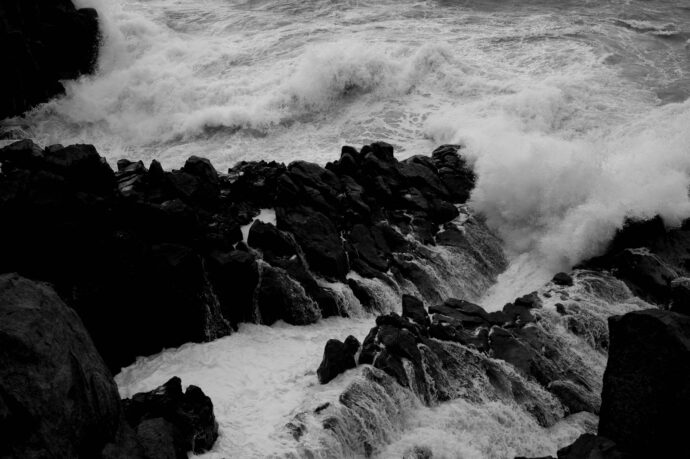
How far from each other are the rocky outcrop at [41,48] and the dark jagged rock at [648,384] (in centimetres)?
2515

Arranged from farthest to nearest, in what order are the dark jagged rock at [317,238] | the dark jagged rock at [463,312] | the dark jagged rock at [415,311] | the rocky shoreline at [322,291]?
the dark jagged rock at [317,238] → the dark jagged rock at [463,312] → the dark jagged rock at [415,311] → the rocky shoreline at [322,291]

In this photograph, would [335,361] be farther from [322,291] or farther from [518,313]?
[518,313]

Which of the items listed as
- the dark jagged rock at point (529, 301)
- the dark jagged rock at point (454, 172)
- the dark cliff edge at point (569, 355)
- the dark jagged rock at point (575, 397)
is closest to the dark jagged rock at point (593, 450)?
the dark cliff edge at point (569, 355)

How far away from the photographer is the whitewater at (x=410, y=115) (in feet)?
38.6

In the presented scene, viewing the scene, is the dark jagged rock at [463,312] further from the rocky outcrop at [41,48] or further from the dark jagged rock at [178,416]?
the rocky outcrop at [41,48]

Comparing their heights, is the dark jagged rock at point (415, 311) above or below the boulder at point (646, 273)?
above

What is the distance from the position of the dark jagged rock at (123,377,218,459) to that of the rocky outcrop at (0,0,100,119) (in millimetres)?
20440

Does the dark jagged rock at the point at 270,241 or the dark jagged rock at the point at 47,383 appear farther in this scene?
the dark jagged rock at the point at 270,241

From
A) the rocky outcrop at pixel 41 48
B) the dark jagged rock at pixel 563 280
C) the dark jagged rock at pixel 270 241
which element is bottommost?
the dark jagged rock at pixel 563 280

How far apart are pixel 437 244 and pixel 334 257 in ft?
11.9

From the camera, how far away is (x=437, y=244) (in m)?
17.2

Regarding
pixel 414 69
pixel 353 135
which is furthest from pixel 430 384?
pixel 414 69

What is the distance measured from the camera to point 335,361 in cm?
1152

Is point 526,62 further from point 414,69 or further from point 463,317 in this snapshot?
point 463,317
